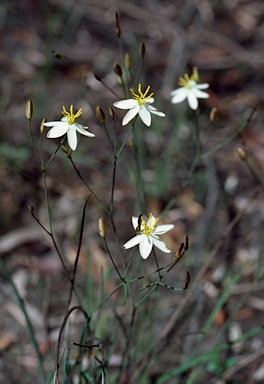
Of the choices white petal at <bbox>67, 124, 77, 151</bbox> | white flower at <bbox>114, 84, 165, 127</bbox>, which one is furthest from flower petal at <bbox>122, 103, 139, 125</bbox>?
white petal at <bbox>67, 124, 77, 151</bbox>

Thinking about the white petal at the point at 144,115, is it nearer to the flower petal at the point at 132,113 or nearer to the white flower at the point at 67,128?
the flower petal at the point at 132,113

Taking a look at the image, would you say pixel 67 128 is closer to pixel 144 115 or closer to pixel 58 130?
pixel 58 130

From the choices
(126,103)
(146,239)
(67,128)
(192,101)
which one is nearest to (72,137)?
(67,128)

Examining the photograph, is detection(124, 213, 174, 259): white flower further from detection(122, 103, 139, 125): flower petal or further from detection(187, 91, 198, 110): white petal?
detection(187, 91, 198, 110): white petal

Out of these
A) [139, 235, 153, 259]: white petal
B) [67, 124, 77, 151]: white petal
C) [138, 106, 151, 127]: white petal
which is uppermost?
[138, 106, 151, 127]: white petal

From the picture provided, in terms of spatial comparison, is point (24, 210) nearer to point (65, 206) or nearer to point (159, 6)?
point (65, 206)

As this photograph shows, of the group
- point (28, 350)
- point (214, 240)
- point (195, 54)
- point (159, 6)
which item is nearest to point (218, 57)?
point (195, 54)

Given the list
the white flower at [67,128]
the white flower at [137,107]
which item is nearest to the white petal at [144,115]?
the white flower at [137,107]
